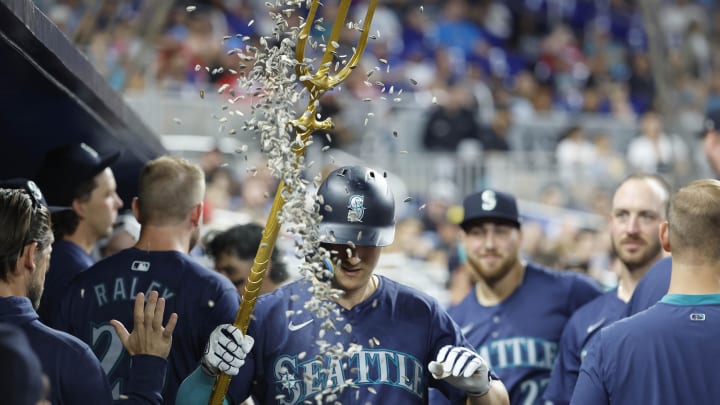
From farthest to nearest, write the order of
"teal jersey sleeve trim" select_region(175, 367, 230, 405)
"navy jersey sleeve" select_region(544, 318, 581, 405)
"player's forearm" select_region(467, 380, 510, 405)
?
"navy jersey sleeve" select_region(544, 318, 581, 405)
"player's forearm" select_region(467, 380, 510, 405)
"teal jersey sleeve trim" select_region(175, 367, 230, 405)

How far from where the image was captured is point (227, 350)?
368cm

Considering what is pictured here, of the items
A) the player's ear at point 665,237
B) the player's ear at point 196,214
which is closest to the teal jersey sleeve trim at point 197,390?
the player's ear at point 196,214

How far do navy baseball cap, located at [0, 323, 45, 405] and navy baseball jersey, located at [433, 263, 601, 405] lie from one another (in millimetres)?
3822

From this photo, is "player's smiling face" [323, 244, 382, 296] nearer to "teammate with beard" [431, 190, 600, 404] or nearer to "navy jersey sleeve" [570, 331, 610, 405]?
"navy jersey sleeve" [570, 331, 610, 405]

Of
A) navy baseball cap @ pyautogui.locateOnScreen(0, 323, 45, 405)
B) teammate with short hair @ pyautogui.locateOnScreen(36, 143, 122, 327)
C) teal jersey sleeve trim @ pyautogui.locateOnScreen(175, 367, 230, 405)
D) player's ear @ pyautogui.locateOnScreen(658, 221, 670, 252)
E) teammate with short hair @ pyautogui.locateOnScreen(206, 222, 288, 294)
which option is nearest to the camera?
navy baseball cap @ pyautogui.locateOnScreen(0, 323, 45, 405)

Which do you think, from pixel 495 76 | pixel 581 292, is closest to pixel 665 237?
pixel 581 292

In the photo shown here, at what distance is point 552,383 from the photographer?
222 inches

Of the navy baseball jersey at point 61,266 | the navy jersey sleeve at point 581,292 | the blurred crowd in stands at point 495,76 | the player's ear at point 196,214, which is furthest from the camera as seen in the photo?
the blurred crowd in stands at point 495,76

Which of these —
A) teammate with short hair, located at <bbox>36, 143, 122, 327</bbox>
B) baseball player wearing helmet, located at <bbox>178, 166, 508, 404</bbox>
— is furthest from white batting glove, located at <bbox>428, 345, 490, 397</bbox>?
teammate with short hair, located at <bbox>36, 143, 122, 327</bbox>

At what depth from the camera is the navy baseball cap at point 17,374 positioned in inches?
92.0

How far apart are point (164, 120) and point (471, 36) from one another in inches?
286

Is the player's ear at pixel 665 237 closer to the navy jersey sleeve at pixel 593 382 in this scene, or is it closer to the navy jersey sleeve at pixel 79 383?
the navy jersey sleeve at pixel 593 382

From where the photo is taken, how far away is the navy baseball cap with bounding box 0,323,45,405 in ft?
7.67

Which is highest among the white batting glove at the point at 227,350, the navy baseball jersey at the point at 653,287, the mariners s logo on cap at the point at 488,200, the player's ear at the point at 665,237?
the mariners s logo on cap at the point at 488,200
